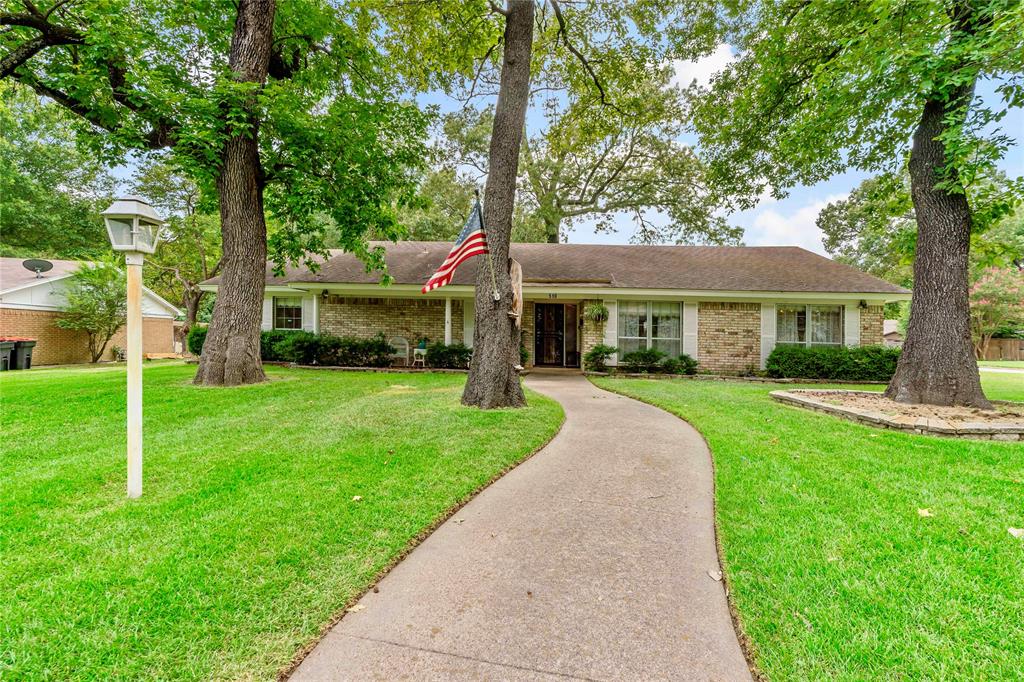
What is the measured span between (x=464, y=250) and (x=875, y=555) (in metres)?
5.36

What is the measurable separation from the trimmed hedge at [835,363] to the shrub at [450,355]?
916 cm

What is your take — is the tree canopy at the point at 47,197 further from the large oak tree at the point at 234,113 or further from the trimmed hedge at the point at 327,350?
the large oak tree at the point at 234,113

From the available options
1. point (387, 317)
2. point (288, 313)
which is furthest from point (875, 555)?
point (288, 313)

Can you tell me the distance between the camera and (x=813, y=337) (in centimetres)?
1312

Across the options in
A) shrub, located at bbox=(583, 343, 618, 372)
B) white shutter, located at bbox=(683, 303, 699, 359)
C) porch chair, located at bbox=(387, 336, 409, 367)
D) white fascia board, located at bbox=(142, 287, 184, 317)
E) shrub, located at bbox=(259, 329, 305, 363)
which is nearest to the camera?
shrub, located at bbox=(583, 343, 618, 372)

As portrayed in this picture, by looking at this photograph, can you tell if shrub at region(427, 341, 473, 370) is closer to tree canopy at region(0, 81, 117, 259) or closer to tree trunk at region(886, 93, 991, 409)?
tree trunk at region(886, 93, 991, 409)

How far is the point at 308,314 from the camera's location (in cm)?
1415

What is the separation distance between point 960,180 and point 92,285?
2436 centimetres

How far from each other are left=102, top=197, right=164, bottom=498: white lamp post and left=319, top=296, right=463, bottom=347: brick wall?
10866 mm

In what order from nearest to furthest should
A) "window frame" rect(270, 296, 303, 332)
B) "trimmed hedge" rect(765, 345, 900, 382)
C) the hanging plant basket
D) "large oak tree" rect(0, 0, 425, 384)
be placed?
"large oak tree" rect(0, 0, 425, 384), "trimmed hedge" rect(765, 345, 900, 382), the hanging plant basket, "window frame" rect(270, 296, 303, 332)

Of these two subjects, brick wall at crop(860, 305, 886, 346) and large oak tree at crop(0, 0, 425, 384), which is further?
brick wall at crop(860, 305, 886, 346)

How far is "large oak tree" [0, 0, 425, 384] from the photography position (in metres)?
7.72

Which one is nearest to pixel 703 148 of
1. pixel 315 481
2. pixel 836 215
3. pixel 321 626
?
pixel 315 481

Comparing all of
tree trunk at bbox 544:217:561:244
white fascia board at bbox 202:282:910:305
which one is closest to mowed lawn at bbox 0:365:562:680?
white fascia board at bbox 202:282:910:305
